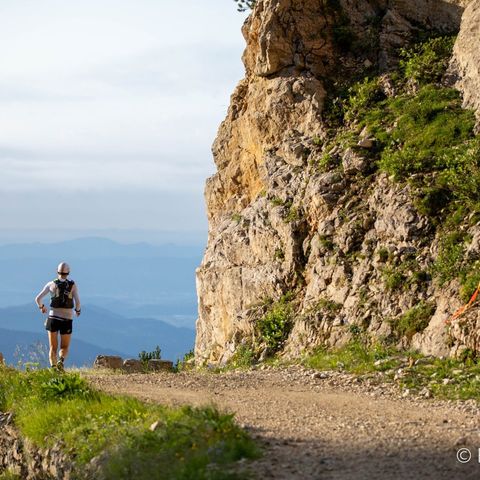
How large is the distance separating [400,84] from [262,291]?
25.8 feet

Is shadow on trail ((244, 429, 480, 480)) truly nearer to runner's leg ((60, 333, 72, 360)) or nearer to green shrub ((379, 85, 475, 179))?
runner's leg ((60, 333, 72, 360))

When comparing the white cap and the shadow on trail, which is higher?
the white cap

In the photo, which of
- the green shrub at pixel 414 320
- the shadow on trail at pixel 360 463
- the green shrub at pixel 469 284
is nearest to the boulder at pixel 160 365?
the green shrub at pixel 414 320

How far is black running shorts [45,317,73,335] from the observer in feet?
63.7

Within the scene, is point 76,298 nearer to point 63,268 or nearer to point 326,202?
point 63,268

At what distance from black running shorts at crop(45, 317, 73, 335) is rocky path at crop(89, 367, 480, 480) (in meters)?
1.82

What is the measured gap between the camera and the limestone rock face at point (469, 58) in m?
23.6

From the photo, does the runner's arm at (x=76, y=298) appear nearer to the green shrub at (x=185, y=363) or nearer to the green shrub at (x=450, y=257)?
the green shrub at (x=185, y=363)

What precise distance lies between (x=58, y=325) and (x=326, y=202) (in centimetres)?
798

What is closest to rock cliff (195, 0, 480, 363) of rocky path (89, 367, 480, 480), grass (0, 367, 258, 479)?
rocky path (89, 367, 480, 480)

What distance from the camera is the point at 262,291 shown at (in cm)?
2359

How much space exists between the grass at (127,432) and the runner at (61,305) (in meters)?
3.72

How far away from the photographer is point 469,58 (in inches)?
→ 969

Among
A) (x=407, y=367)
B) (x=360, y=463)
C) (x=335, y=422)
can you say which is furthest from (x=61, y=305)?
(x=360, y=463)
